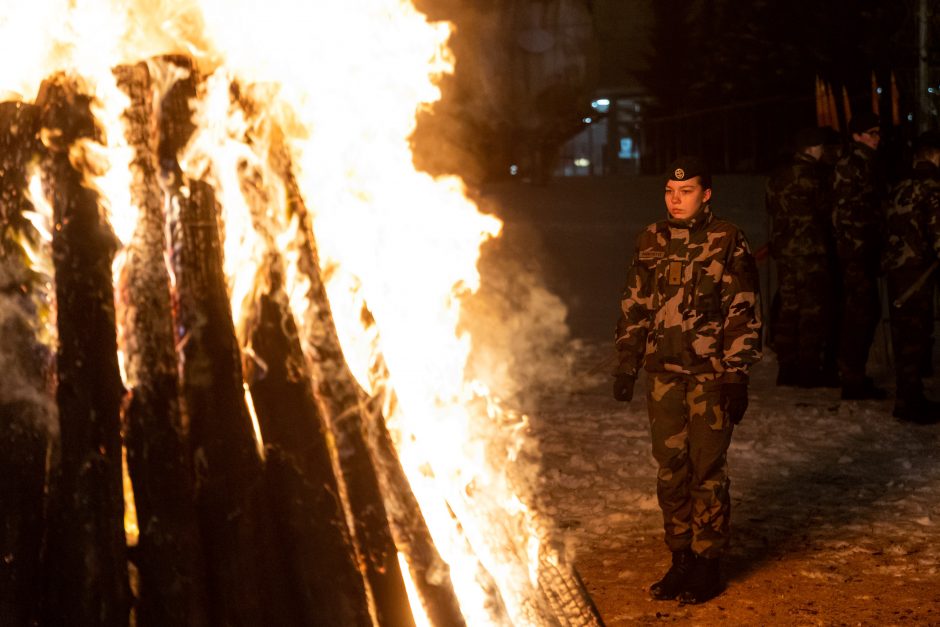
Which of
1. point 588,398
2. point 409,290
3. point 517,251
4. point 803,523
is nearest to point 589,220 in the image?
point 517,251

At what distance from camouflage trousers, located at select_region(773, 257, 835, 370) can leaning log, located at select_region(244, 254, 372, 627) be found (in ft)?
21.4

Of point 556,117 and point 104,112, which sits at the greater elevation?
point 556,117

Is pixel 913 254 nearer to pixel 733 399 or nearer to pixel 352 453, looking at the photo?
pixel 733 399

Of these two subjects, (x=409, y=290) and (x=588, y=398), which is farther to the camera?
(x=588, y=398)

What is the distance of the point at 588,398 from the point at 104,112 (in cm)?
625

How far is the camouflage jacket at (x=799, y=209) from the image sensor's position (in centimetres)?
923

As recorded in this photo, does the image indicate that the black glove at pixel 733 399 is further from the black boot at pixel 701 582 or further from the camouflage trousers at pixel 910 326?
the camouflage trousers at pixel 910 326

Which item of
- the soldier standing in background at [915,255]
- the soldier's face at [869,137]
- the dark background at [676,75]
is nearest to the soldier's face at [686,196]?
the soldier standing in background at [915,255]

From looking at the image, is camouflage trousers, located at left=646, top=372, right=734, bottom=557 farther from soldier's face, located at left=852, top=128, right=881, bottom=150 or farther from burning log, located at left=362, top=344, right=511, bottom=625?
soldier's face, located at left=852, top=128, right=881, bottom=150

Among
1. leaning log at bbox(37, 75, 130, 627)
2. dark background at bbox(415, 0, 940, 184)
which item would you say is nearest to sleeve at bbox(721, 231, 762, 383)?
leaning log at bbox(37, 75, 130, 627)

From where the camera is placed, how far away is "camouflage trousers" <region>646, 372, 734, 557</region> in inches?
197

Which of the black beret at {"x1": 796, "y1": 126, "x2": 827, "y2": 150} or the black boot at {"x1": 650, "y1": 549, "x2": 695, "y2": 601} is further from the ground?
the black beret at {"x1": 796, "y1": 126, "x2": 827, "y2": 150}

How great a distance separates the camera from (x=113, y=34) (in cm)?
395

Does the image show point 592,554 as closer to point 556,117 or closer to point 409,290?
point 409,290
